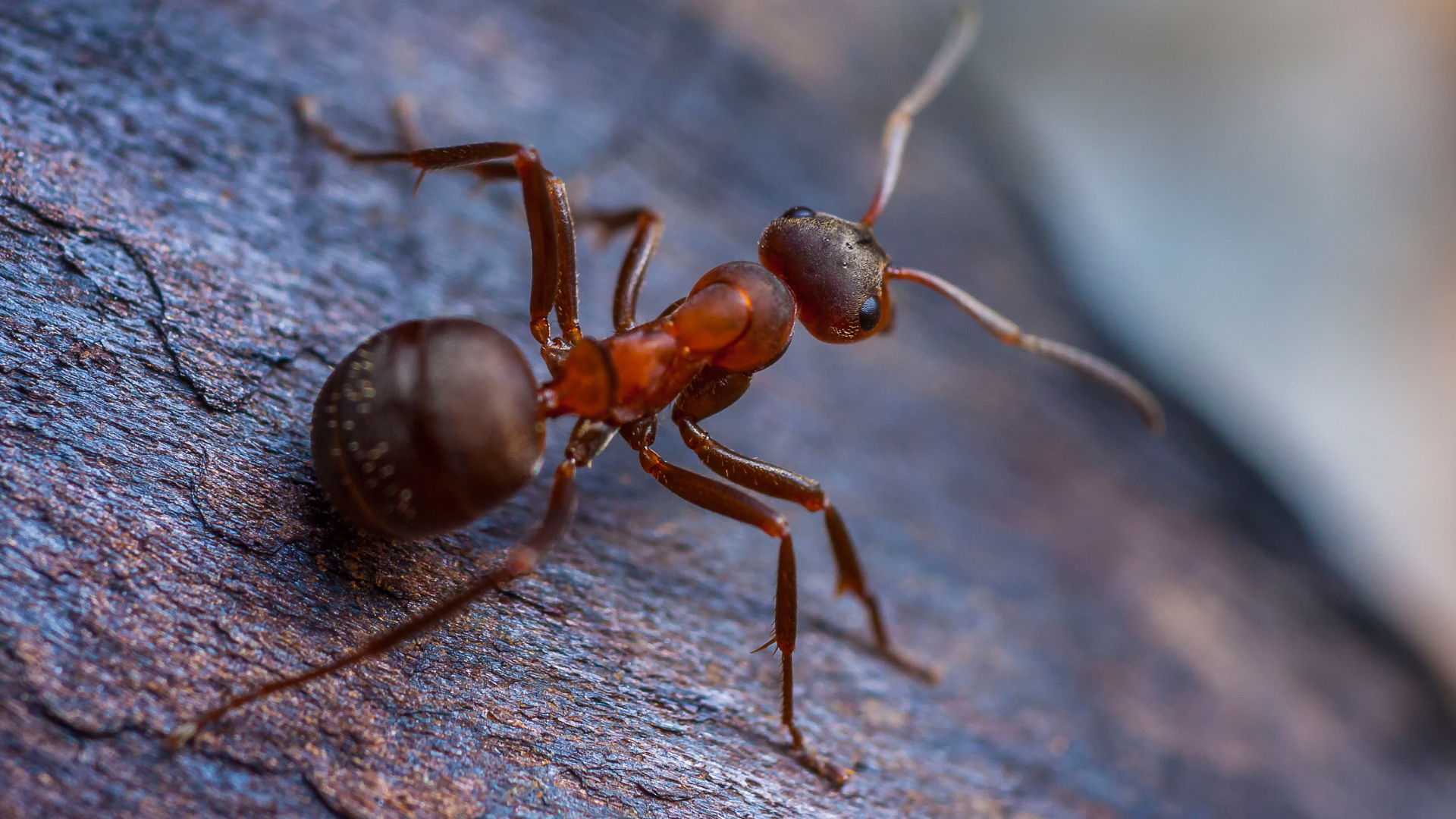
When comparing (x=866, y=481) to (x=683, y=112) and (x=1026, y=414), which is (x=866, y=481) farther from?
(x=683, y=112)

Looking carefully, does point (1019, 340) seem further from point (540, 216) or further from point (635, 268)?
point (540, 216)

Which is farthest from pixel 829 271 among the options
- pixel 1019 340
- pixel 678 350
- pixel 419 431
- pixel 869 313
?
pixel 419 431

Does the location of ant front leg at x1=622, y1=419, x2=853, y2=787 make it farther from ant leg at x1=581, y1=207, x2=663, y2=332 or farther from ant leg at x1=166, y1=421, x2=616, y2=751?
ant leg at x1=581, y1=207, x2=663, y2=332

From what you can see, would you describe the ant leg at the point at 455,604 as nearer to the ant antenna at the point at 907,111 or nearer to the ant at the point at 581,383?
the ant at the point at 581,383

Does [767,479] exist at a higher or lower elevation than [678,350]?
lower

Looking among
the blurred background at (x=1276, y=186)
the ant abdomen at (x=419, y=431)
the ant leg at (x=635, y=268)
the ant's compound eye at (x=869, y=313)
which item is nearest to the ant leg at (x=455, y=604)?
the ant abdomen at (x=419, y=431)

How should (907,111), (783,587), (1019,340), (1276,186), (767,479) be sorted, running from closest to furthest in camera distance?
(783,587)
(767,479)
(1019,340)
(907,111)
(1276,186)

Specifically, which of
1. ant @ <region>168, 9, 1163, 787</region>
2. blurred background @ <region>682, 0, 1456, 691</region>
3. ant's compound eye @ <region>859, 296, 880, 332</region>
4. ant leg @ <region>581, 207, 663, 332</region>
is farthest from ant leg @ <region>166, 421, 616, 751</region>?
blurred background @ <region>682, 0, 1456, 691</region>
